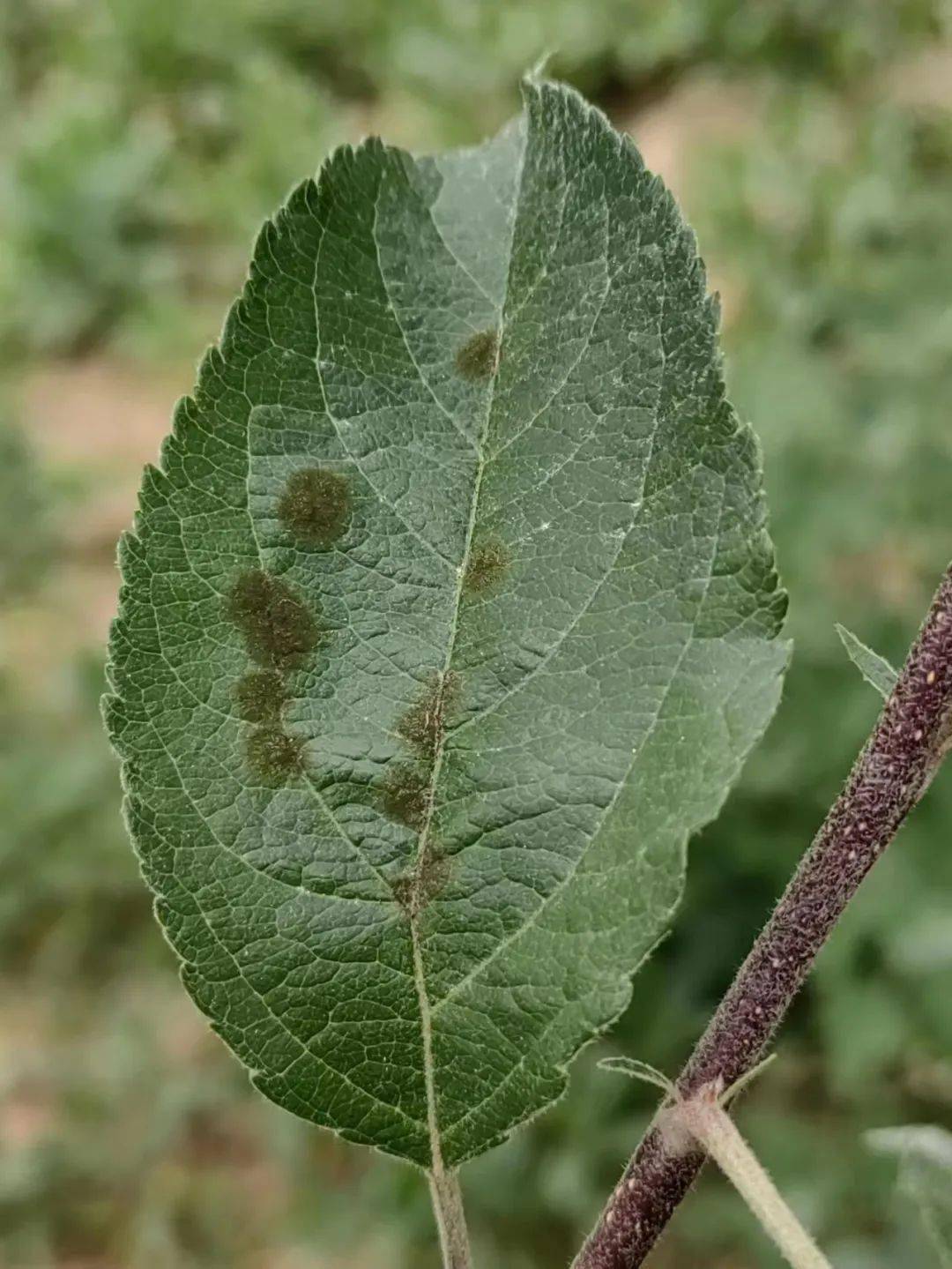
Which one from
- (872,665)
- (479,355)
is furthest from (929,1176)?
(479,355)

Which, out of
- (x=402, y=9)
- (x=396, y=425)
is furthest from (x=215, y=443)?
(x=402, y=9)

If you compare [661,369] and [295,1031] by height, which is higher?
[661,369]

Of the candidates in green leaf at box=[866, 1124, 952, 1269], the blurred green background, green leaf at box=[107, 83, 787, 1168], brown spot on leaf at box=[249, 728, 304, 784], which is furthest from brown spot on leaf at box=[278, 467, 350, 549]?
the blurred green background

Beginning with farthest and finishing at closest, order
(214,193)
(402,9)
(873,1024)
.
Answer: (402,9) < (214,193) < (873,1024)

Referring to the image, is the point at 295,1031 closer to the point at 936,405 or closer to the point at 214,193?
the point at 936,405

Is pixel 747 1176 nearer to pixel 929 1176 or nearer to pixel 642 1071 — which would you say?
pixel 642 1071
